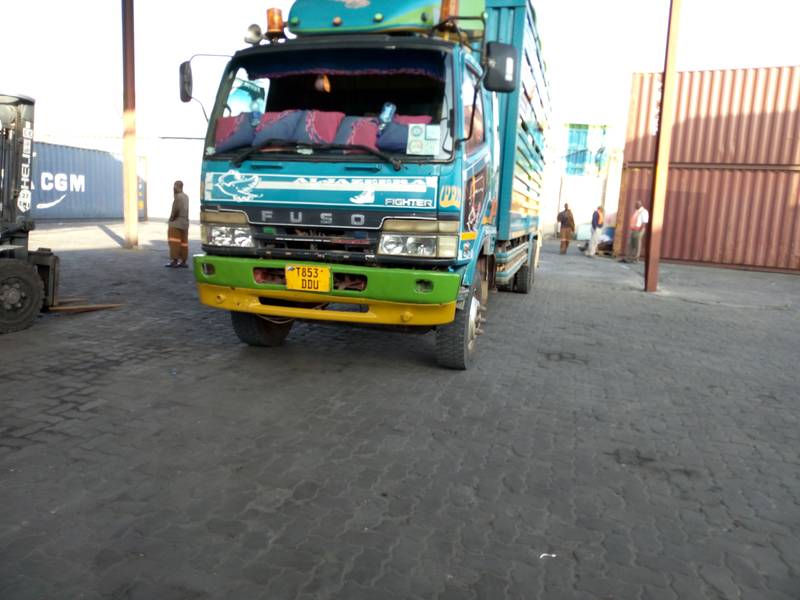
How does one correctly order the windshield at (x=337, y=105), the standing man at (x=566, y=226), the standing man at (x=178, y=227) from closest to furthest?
the windshield at (x=337, y=105) < the standing man at (x=178, y=227) < the standing man at (x=566, y=226)

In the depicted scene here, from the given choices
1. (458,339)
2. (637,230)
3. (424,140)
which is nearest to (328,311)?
(458,339)

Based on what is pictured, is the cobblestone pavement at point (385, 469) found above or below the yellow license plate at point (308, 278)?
below

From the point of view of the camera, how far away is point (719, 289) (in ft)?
41.6

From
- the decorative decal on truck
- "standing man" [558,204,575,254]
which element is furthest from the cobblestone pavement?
"standing man" [558,204,575,254]

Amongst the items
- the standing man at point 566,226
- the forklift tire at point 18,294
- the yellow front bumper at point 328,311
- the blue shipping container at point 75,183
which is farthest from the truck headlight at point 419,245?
the blue shipping container at point 75,183

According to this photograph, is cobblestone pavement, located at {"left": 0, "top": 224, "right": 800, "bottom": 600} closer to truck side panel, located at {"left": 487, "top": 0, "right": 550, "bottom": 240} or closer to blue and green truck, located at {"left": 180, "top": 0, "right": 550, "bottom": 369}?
blue and green truck, located at {"left": 180, "top": 0, "right": 550, "bottom": 369}

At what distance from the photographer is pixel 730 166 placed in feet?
54.2

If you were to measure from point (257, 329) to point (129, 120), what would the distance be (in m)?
10.9

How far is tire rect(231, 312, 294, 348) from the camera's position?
5676mm

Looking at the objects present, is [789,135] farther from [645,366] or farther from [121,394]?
[121,394]

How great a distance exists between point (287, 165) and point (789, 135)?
52.7 feet

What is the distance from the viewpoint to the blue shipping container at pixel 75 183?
2272 centimetres

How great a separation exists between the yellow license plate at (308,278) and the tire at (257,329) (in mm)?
982

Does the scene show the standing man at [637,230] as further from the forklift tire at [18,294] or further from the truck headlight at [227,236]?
the forklift tire at [18,294]
